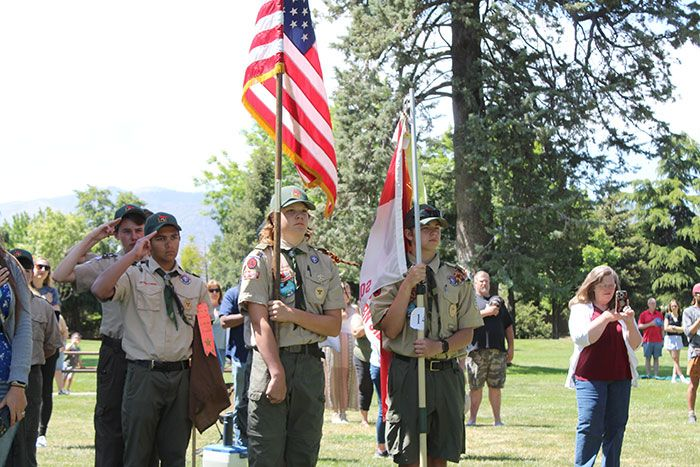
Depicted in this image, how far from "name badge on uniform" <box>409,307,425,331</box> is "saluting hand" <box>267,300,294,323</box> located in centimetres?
94

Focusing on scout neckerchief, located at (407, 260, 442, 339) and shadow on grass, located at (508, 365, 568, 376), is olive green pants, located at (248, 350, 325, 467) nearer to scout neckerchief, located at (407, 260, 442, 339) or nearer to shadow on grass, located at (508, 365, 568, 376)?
scout neckerchief, located at (407, 260, 442, 339)

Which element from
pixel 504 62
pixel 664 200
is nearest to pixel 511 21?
pixel 504 62

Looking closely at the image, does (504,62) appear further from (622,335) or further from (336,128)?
(622,335)

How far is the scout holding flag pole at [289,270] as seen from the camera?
6059mm

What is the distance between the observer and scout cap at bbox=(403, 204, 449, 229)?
282 inches

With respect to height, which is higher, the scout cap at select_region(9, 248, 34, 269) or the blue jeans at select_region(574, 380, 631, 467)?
the scout cap at select_region(9, 248, 34, 269)

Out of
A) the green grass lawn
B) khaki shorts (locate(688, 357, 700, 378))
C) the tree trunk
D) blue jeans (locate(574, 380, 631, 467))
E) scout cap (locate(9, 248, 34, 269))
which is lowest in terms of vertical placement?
the green grass lawn

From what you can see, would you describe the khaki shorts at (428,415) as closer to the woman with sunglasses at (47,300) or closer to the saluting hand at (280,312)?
the saluting hand at (280,312)

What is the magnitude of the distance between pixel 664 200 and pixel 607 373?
55335 millimetres

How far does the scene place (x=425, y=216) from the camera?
7.21 m

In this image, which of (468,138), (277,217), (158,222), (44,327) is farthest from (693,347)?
(468,138)

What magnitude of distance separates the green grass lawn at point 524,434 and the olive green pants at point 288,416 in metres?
4.36

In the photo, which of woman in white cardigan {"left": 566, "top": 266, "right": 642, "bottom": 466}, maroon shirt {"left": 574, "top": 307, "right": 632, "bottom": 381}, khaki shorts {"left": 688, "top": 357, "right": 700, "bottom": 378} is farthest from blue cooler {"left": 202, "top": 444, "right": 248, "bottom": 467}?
khaki shorts {"left": 688, "top": 357, "right": 700, "bottom": 378}

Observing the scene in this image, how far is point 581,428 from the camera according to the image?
825 cm
